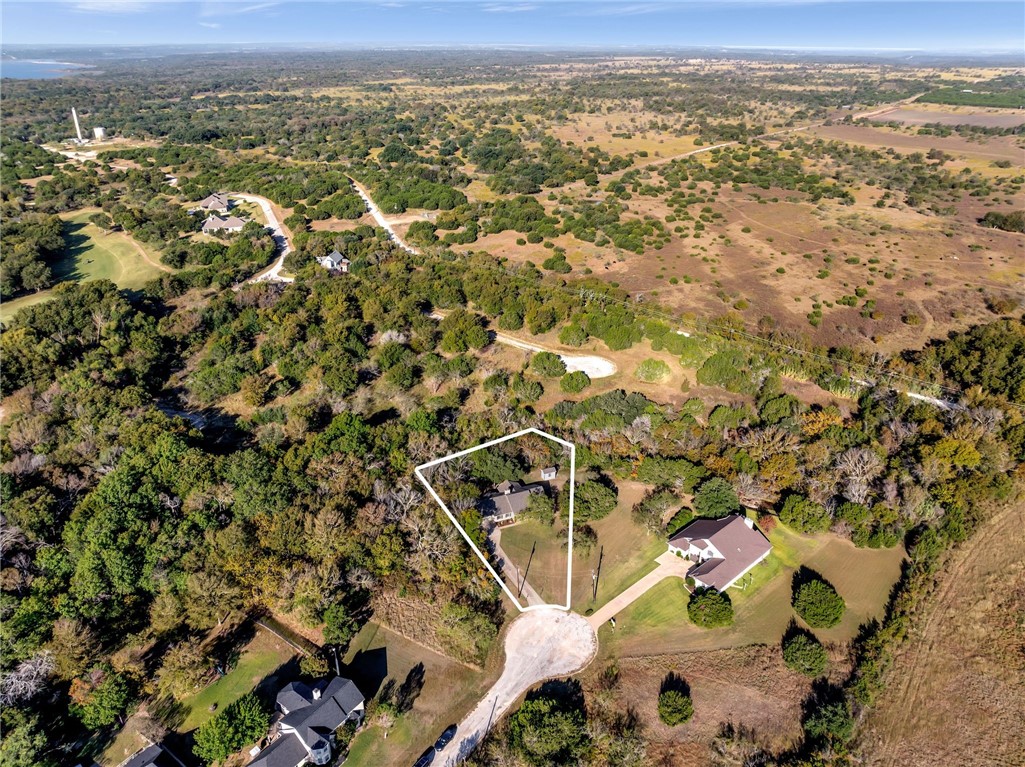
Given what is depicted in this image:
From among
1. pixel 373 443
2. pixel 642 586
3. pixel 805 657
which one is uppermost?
pixel 373 443

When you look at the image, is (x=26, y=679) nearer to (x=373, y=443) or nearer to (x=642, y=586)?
(x=373, y=443)

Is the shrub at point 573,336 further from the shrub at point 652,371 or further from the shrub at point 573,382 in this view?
the shrub at point 652,371

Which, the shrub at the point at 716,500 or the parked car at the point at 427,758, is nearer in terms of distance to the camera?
the parked car at the point at 427,758

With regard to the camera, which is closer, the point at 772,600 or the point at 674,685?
the point at 674,685

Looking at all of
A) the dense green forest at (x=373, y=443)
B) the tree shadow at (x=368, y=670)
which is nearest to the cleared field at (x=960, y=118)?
the dense green forest at (x=373, y=443)

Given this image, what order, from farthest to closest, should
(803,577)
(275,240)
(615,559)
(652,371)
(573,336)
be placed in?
(275,240), (573,336), (652,371), (615,559), (803,577)

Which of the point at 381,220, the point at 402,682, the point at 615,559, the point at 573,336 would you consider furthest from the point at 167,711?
the point at 381,220

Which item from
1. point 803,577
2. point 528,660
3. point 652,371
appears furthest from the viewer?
point 652,371
